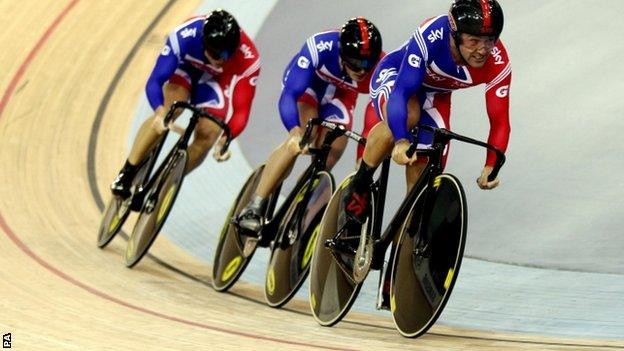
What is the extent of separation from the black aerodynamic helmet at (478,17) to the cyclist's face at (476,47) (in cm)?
2

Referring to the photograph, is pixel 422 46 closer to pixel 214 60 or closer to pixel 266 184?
pixel 266 184

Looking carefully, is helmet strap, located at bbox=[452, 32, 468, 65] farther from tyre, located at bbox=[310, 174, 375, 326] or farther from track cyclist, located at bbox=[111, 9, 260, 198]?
track cyclist, located at bbox=[111, 9, 260, 198]

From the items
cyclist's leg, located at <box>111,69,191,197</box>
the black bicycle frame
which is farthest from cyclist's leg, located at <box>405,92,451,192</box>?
cyclist's leg, located at <box>111,69,191,197</box>

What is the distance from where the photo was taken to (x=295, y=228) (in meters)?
5.48

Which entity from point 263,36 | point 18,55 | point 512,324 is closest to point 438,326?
point 512,324

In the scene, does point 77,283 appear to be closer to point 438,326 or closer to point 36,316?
point 36,316

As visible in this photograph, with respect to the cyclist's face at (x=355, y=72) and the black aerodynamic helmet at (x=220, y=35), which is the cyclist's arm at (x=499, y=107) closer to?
the cyclist's face at (x=355, y=72)

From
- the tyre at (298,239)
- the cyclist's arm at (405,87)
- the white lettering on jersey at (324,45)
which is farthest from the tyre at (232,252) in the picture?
the cyclist's arm at (405,87)

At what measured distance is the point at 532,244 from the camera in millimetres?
6094

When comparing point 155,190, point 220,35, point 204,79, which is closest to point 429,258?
point 220,35

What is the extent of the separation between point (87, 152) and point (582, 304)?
3664 millimetres

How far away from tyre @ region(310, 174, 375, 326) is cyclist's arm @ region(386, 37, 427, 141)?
1.70ft

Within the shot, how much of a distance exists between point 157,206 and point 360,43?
5.04 feet

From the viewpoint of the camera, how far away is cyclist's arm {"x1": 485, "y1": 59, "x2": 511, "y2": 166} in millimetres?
4496
